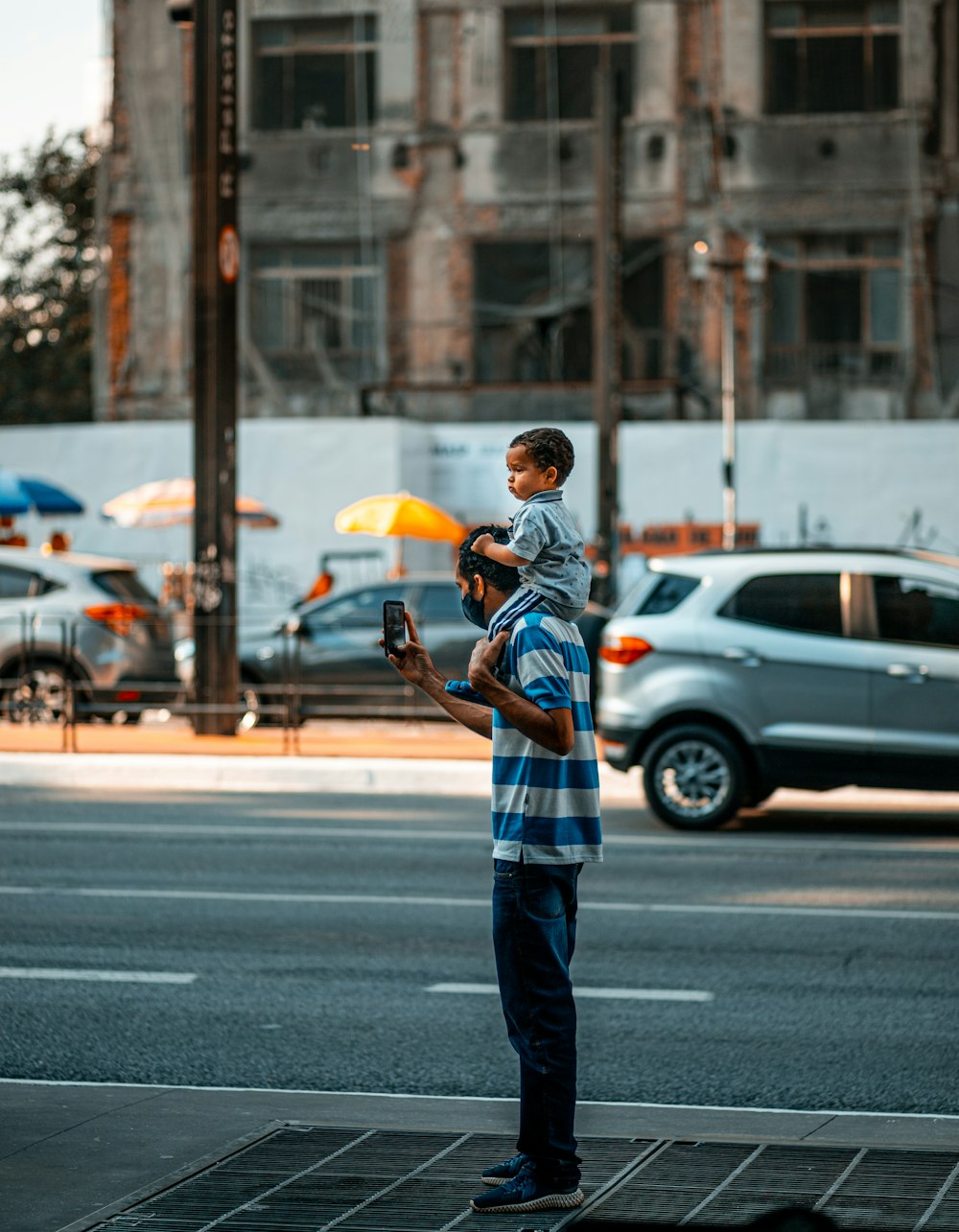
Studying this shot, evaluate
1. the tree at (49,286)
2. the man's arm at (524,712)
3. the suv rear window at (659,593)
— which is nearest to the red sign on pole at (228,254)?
the suv rear window at (659,593)

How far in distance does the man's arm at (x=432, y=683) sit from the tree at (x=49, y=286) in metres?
43.7

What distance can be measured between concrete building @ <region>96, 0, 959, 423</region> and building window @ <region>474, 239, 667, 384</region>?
43mm

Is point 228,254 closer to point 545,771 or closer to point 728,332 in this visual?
point 728,332

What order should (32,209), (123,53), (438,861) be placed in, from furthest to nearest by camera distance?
(32,209), (123,53), (438,861)

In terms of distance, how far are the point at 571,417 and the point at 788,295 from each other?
12.9 feet

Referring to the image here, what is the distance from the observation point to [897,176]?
3183 cm

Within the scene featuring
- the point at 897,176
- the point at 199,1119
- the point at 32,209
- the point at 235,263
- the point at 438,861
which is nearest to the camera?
the point at 199,1119

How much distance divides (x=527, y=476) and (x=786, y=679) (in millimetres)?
8435

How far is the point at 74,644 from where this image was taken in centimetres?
1970

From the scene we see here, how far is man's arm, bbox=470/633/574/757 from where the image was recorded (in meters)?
4.91

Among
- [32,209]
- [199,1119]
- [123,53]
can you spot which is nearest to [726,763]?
[199,1119]

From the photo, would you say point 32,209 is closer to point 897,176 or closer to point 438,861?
point 897,176

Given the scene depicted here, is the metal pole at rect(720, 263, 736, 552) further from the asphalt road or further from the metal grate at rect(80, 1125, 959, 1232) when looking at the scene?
the metal grate at rect(80, 1125, 959, 1232)

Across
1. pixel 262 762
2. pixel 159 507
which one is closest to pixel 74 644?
pixel 262 762
